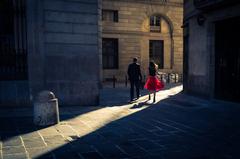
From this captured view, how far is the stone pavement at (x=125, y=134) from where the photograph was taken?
5441 mm

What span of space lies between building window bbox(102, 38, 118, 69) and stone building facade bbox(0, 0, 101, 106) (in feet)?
45.3

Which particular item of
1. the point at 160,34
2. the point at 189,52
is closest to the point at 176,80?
the point at 160,34

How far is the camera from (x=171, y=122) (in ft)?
26.8

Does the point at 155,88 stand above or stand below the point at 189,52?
below

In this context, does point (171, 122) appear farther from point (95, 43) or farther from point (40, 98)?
point (95, 43)

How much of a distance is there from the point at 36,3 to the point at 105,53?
14.9 metres

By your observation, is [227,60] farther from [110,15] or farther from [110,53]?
[110,15]

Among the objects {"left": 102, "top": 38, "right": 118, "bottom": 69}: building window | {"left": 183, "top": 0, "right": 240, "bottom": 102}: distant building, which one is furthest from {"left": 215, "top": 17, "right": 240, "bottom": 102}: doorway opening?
{"left": 102, "top": 38, "right": 118, "bottom": 69}: building window

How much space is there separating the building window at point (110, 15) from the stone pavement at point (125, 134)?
15498 millimetres

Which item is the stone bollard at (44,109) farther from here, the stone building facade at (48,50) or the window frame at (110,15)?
the window frame at (110,15)

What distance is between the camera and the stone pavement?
5441mm

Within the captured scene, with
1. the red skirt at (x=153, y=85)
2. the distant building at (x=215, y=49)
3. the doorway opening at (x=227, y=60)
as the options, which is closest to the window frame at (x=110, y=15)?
the distant building at (x=215, y=49)

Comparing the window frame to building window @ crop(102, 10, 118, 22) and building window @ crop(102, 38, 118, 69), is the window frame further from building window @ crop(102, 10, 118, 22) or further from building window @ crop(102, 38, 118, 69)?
building window @ crop(102, 38, 118, 69)

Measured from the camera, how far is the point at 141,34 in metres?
25.8
